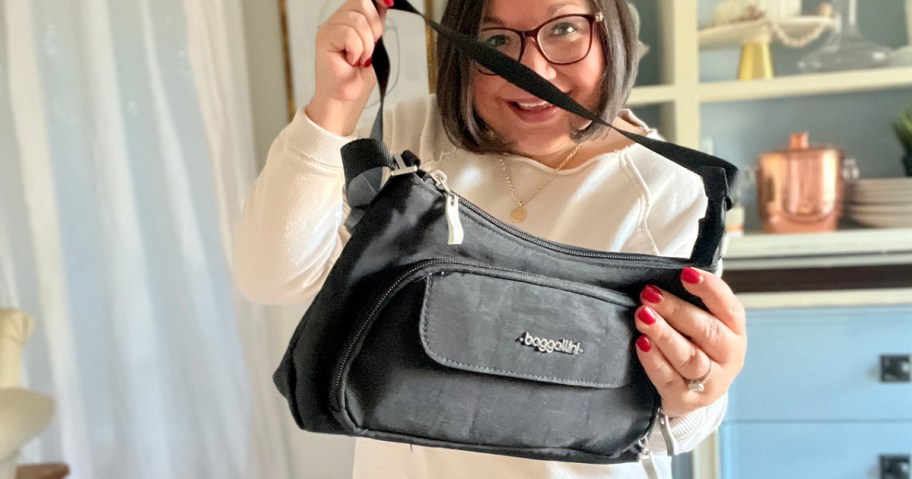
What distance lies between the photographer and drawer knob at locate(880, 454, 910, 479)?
1.11 metres

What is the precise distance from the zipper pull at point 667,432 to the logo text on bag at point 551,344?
0.13m

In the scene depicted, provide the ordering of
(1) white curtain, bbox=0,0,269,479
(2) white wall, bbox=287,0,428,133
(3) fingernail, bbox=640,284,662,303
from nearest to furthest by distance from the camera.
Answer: (3) fingernail, bbox=640,284,662,303 < (1) white curtain, bbox=0,0,269,479 < (2) white wall, bbox=287,0,428,133

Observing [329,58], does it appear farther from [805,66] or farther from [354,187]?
[805,66]

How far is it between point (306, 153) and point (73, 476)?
53.7 inches

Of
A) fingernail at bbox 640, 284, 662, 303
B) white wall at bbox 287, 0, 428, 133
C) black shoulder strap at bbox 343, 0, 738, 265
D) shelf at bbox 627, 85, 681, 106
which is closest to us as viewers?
black shoulder strap at bbox 343, 0, 738, 265

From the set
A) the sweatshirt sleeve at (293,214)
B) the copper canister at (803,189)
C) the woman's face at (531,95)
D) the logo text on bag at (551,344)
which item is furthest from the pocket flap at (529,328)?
the copper canister at (803,189)

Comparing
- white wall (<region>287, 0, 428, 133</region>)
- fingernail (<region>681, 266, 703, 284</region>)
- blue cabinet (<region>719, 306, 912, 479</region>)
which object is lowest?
blue cabinet (<region>719, 306, 912, 479</region>)

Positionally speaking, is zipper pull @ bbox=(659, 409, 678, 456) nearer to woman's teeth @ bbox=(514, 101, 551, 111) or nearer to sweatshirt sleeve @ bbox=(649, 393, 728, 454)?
sweatshirt sleeve @ bbox=(649, 393, 728, 454)

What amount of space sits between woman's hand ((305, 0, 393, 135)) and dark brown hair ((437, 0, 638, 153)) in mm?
160

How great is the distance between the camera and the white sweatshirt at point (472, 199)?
18.7 inches

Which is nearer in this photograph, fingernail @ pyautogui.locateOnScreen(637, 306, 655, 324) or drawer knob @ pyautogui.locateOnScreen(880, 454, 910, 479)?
fingernail @ pyautogui.locateOnScreen(637, 306, 655, 324)

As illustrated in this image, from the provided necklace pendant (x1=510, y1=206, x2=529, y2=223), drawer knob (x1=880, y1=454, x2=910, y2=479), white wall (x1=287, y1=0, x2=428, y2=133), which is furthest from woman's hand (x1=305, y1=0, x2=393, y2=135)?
drawer knob (x1=880, y1=454, x2=910, y2=479)

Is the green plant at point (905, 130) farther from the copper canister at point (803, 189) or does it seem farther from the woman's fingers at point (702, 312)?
the woman's fingers at point (702, 312)

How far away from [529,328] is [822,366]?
94cm
